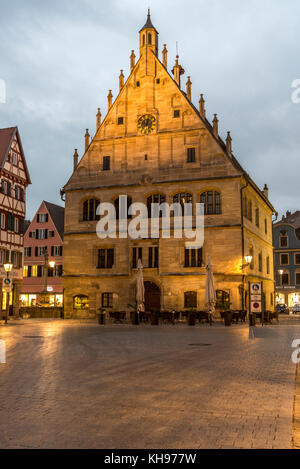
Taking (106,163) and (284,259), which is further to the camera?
(284,259)

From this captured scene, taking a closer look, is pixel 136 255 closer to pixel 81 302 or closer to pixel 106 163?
pixel 81 302

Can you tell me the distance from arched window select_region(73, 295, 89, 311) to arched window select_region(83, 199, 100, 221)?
6.07 m

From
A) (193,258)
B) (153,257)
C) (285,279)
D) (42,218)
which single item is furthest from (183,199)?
(285,279)

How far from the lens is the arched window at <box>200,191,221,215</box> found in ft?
114

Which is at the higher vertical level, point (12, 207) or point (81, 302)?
point (12, 207)

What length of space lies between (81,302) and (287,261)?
39821 millimetres

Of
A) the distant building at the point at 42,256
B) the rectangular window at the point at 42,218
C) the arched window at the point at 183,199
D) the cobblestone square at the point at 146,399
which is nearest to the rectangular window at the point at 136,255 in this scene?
the arched window at the point at 183,199

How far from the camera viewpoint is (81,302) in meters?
37.5

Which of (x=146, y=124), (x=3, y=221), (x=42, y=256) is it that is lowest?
(x=42, y=256)

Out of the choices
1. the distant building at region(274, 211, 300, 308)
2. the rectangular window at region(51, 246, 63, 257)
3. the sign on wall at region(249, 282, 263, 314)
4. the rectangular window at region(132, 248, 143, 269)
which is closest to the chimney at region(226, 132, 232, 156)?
the rectangular window at region(132, 248, 143, 269)

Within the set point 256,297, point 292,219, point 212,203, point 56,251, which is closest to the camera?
point 256,297

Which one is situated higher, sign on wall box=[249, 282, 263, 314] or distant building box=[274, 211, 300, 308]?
distant building box=[274, 211, 300, 308]

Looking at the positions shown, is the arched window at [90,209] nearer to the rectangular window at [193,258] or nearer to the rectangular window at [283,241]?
the rectangular window at [193,258]

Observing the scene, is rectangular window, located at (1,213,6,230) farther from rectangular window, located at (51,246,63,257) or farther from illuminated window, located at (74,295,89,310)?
rectangular window, located at (51,246,63,257)
